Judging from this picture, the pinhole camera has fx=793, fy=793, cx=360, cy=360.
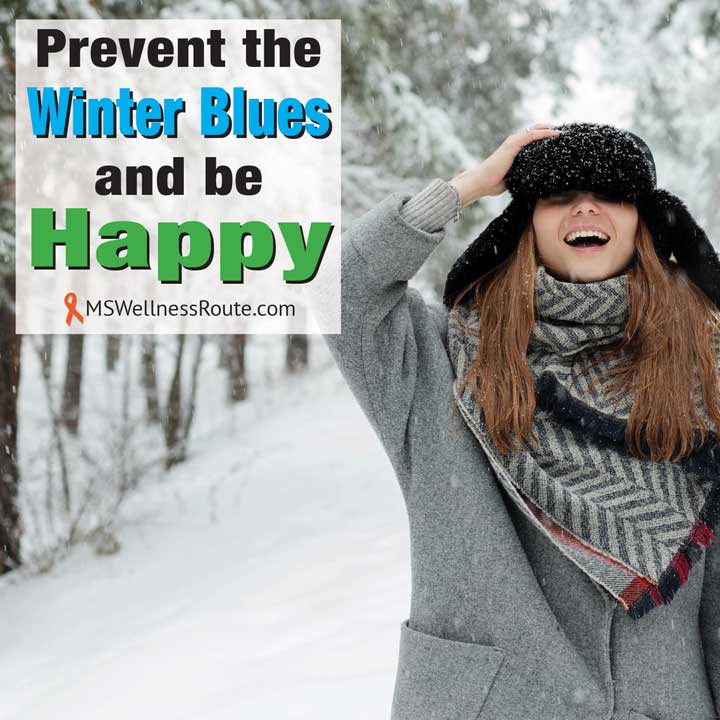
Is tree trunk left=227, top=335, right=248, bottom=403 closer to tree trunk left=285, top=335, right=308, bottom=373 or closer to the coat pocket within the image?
tree trunk left=285, top=335, right=308, bottom=373

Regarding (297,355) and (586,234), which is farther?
(297,355)

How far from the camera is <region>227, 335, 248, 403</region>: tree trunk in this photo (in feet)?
48.4

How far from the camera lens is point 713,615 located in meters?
1.59

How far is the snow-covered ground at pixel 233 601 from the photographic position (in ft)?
11.2

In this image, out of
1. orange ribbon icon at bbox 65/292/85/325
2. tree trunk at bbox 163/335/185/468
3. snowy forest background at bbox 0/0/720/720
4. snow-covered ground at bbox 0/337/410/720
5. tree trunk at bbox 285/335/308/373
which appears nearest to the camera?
snow-covered ground at bbox 0/337/410/720

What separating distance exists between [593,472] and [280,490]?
7589 millimetres

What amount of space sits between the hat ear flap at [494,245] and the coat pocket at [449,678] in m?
0.72

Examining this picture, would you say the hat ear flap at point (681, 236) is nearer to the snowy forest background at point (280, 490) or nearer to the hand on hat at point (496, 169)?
the hand on hat at point (496, 169)

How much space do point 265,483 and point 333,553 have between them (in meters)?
3.43

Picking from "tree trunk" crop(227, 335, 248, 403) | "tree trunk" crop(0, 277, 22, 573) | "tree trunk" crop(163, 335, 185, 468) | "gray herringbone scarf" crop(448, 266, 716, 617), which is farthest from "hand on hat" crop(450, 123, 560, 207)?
"tree trunk" crop(227, 335, 248, 403)

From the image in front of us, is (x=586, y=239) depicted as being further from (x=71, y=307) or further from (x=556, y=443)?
(x=71, y=307)

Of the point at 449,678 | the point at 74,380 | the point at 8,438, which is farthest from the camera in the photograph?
the point at 74,380

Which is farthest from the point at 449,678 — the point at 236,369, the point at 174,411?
the point at 236,369

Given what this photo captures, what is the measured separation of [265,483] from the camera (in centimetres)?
921
